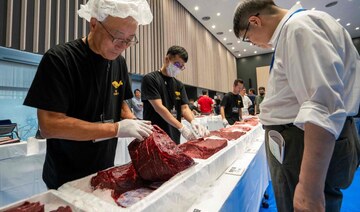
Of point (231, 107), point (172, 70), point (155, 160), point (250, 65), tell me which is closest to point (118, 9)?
point (155, 160)

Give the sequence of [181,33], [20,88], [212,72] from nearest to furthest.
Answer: [20,88]
[181,33]
[212,72]

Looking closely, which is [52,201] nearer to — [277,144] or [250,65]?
[277,144]

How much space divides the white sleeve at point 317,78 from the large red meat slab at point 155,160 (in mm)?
526

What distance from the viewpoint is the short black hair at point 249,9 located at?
0.94 meters

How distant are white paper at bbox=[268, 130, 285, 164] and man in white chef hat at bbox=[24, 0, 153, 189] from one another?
61 centimetres

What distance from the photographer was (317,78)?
0.64m

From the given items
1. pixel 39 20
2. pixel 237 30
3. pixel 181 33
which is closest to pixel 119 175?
pixel 237 30

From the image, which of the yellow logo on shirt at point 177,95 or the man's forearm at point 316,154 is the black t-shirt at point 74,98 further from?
the yellow logo on shirt at point 177,95

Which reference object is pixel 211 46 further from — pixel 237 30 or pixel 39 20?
pixel 237 30

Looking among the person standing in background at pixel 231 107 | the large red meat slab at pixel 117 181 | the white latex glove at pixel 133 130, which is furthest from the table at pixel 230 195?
the person standing in background at pixel 231 107

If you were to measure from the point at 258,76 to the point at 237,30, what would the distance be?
12.8 metres

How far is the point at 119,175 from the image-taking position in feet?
2.86

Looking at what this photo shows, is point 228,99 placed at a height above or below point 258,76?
below

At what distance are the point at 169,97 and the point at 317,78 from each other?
163cm
